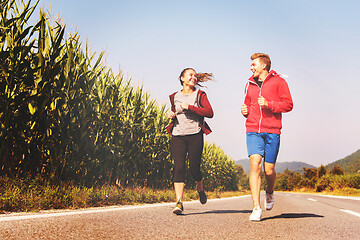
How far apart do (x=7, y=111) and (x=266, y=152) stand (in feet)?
14.5

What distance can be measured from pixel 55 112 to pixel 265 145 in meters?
4.45

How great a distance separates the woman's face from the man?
116cm

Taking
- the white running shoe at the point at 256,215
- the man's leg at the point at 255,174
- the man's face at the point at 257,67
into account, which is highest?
the man's face at the point at 257,67

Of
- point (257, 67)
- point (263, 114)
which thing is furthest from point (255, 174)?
point (257, 67)

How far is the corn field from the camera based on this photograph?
620cm

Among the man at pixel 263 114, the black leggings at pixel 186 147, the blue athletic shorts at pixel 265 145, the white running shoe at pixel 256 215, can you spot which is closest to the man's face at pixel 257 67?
the man at pixel 263 114

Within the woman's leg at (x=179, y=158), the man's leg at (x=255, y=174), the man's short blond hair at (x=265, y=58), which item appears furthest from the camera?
the woman's leg at (x=179, y=158)

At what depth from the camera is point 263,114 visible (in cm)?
446

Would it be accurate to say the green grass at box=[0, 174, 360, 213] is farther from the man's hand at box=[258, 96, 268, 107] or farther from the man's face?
the man's face

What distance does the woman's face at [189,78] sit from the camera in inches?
219

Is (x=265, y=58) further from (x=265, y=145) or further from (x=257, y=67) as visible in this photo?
(x=265, y=145)

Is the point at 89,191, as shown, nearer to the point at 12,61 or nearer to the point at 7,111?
the point at 7,111

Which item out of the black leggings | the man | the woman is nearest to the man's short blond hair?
the man

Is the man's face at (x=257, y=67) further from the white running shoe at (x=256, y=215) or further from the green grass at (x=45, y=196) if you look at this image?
the green grass at (x=45, y=196)
